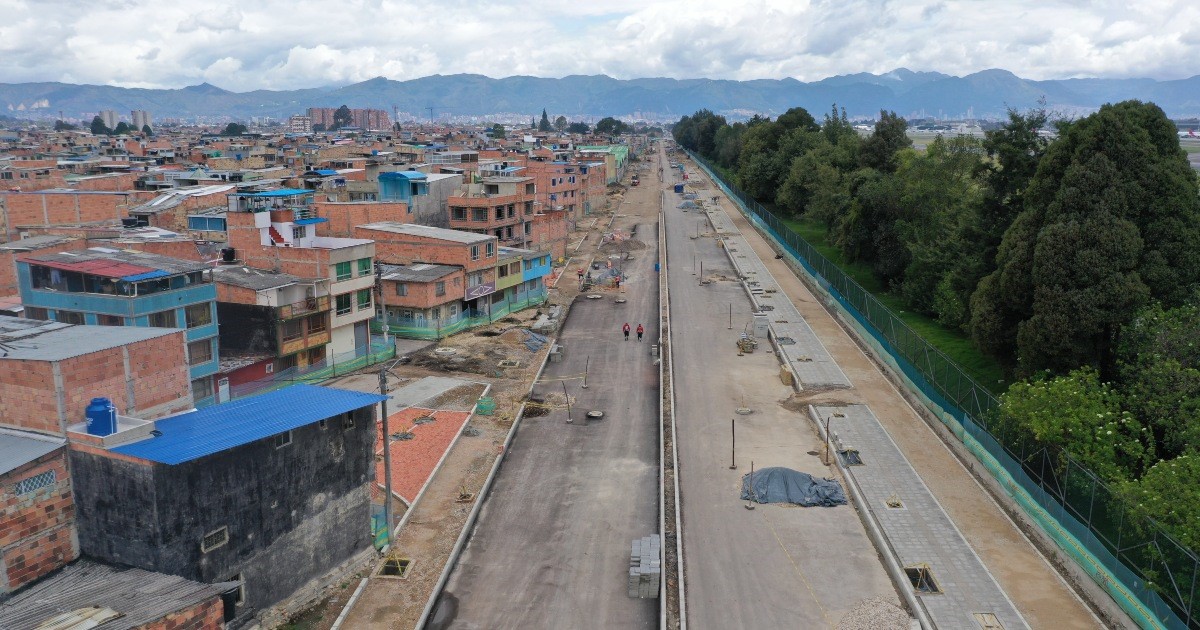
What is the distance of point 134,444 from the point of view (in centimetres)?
1573

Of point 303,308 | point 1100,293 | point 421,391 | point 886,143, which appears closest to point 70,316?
point 303,308

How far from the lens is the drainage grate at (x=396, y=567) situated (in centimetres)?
1916

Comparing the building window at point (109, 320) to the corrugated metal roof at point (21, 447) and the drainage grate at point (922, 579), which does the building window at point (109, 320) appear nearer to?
A: the corrugated metal roof at point (21, 447)

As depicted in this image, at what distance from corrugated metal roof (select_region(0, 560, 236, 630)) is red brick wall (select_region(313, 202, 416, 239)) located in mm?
30350

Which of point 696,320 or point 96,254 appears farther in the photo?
point 696,320

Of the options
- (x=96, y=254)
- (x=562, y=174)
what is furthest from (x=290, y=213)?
(x=562, y=174)

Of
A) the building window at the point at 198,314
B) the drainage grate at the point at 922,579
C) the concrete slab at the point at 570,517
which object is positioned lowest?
the concrete slab at the point at 570,517

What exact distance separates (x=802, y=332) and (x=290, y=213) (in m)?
23.3

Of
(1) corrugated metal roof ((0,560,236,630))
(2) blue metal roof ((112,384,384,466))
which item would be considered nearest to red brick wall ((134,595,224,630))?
(1) corrugated metal roof ((0,560,236,630))

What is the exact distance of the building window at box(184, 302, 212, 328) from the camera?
90.2ft

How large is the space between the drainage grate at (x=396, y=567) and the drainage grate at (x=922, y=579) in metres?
10.8

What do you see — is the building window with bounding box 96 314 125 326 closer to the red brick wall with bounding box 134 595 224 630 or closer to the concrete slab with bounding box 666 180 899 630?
the red brick wall with bounding box 134 595 224 630

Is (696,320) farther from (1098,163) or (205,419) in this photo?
(205,419)

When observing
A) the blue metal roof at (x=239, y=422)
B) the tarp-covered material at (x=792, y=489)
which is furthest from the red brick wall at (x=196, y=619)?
the tarp-covered material at (x=792, y=489)
